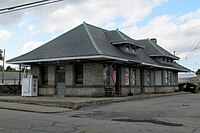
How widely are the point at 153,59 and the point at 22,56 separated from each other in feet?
53.8

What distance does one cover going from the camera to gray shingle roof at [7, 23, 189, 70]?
80.3 ft

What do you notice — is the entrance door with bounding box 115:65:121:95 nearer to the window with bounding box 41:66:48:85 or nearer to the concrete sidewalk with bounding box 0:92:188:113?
the concrete sidewalk with bounding box 0:92:188:113

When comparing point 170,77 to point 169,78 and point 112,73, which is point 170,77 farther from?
point 112,73

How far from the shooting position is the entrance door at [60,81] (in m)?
26.9

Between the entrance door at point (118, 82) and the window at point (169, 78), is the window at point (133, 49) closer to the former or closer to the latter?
the entrance door at point (118, 82)

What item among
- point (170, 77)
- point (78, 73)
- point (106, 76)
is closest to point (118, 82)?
point (106, 76)

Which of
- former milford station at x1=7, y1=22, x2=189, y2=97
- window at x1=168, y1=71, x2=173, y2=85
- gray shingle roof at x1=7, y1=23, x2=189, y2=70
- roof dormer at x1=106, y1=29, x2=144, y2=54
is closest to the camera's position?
gray shingle roof at x1=7, y1=23, x2=189, y2=70

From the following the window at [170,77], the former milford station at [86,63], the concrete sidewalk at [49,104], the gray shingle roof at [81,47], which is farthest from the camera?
the window at [170,77]

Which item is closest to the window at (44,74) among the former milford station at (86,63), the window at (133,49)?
the former milford station at (86,63)

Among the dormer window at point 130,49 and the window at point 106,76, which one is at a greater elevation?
the dormer window at point 130,49

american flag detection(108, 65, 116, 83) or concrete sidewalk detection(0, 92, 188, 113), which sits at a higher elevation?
american flag detection(108, 65, 116, 83)

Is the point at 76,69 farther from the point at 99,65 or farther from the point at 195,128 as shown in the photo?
the point at 195,128

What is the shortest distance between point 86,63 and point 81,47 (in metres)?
1.45

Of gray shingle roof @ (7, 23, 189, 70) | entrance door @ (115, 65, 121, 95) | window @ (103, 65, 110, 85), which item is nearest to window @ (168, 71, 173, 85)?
gray shingle roof @ (7, 23, 189, 70)
